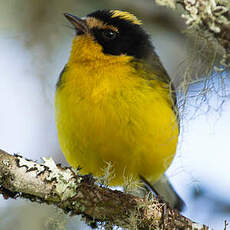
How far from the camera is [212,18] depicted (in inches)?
92.6

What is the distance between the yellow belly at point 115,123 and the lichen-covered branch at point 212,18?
4.79ft

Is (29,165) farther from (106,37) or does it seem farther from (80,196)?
(106,37)

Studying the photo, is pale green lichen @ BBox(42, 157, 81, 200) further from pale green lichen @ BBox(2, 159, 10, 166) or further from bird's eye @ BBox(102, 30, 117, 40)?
bird's eye @ BBox(102, 30, 117, 40)

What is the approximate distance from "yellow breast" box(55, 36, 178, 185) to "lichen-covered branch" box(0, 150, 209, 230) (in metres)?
0.86

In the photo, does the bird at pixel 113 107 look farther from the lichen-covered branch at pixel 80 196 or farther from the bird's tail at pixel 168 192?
the lichen-covered branch at pixel 80 196

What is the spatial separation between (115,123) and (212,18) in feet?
5.26

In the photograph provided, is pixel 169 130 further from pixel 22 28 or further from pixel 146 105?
pixel 22 28

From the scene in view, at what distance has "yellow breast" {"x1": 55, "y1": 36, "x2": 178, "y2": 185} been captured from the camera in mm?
3777

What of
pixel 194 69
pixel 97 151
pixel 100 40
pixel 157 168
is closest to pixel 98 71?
pixel 100 40

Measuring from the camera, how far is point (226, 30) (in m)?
2.35

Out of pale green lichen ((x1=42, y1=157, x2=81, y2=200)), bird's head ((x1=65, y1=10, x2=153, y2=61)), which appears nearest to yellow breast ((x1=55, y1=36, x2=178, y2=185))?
bird's head ((x1=65, y1=10, x2=153, y2=61))

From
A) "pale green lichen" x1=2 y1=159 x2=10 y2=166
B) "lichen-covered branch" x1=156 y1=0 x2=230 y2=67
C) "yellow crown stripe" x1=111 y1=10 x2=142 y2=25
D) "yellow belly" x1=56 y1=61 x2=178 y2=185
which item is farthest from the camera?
"yellow crown stripe" x1=111 y1=10 x2=142 y2=25

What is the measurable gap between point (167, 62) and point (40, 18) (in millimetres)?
1756

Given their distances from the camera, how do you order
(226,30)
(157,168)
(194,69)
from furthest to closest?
1. (157,168)
2. (194,69)
3. (226,30)
